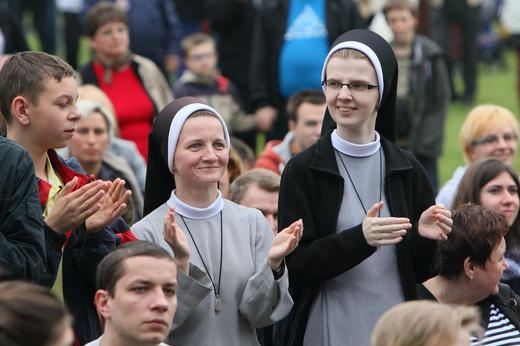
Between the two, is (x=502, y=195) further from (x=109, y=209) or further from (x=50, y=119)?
(x=50, y=119)

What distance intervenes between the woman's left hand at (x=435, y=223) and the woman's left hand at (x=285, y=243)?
1.90ft

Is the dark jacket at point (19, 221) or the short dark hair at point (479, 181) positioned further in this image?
the short dark hair at point (479, 181)

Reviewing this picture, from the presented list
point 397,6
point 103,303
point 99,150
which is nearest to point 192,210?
point 103,303

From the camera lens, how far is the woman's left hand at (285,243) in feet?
15.9

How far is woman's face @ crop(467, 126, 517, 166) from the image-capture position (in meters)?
8.01

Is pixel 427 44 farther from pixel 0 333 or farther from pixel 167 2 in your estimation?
pixel 0 333

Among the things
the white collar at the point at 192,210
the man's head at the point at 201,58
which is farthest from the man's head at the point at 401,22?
the white collar at the point at 192,210

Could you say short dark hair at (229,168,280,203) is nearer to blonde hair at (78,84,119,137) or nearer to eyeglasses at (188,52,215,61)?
blonde hair at (78,84,119,137)

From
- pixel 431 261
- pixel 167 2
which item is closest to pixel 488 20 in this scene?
pixel 167 2

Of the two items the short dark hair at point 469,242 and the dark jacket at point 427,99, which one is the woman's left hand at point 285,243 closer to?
the short dark hair at point 469,242

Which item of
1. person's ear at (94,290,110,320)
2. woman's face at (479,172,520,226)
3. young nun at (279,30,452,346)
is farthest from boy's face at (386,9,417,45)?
person's ear at (94,290,110,320)

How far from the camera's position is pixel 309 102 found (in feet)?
26.9

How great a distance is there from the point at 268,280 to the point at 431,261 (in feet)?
2.56

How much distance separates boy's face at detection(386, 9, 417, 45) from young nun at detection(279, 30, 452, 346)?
5201 millimetres
